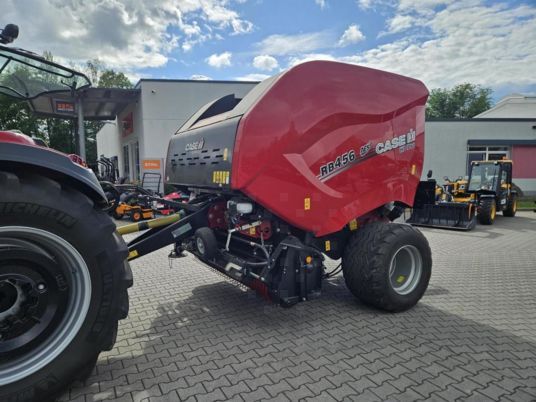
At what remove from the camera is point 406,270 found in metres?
4.49

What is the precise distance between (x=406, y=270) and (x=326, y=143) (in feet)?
5.99

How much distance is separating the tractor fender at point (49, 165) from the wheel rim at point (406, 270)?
317 cm

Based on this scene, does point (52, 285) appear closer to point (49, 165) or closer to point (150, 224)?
point (49, 165)

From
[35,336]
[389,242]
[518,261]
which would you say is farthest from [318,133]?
[518,261]

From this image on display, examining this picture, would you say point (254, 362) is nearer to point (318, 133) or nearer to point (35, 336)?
point (35, 336)

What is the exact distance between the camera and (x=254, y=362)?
3119mm

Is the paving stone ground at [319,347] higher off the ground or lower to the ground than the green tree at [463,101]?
lower

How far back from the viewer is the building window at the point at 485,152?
21844mm

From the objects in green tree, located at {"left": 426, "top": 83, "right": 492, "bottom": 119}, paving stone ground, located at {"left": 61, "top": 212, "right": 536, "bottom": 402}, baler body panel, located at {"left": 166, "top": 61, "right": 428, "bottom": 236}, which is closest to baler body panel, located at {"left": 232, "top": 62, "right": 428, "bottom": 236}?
baler body panel, located at {"left": 166, "top": 61, "right": 428, "bottom": 236}

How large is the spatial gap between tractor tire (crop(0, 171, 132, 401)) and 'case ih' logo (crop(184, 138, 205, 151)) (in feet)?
5.99

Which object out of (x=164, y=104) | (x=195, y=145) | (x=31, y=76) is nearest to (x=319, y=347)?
(x=195, y=145)

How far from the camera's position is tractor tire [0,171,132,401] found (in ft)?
7.57

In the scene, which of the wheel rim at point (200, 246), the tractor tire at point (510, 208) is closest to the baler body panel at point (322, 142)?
the wheel rim at point (200, 246)

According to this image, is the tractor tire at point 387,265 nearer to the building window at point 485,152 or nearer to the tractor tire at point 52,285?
the tractor tire at point 52,285
